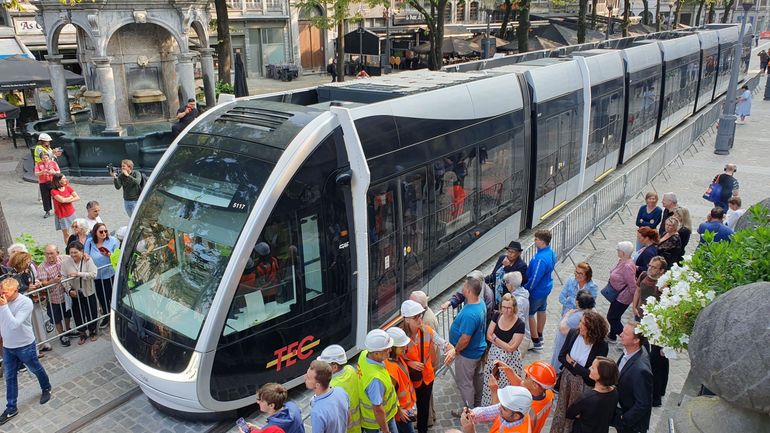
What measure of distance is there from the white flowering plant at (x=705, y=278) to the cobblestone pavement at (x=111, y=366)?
3.42 feet

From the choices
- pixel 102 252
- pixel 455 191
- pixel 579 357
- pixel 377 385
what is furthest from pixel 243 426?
pixel 455 191

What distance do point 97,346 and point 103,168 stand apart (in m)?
10.0

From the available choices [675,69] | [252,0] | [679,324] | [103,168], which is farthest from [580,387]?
[252,0]

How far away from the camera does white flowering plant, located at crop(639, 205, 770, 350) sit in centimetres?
400

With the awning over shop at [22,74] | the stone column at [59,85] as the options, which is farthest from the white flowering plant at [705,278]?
the awning over shop at [22,74]

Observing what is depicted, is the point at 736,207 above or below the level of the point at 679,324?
below

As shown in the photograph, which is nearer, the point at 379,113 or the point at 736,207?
the point at 379,113

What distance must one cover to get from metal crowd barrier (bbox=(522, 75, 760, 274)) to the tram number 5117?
4.02m

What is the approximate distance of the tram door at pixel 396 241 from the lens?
7.67 metres

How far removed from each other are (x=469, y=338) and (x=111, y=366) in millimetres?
4653

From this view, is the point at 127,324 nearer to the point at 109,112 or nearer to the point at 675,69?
the point at 109,112

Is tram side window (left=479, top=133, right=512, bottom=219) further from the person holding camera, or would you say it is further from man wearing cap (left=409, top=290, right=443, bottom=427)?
the person holding camera

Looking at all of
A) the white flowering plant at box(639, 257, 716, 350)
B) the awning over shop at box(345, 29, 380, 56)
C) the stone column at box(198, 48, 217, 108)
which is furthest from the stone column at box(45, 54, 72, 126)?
the awning over shop at box(345, 29, 380, 56)

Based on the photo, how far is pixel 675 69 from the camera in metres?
21.0
